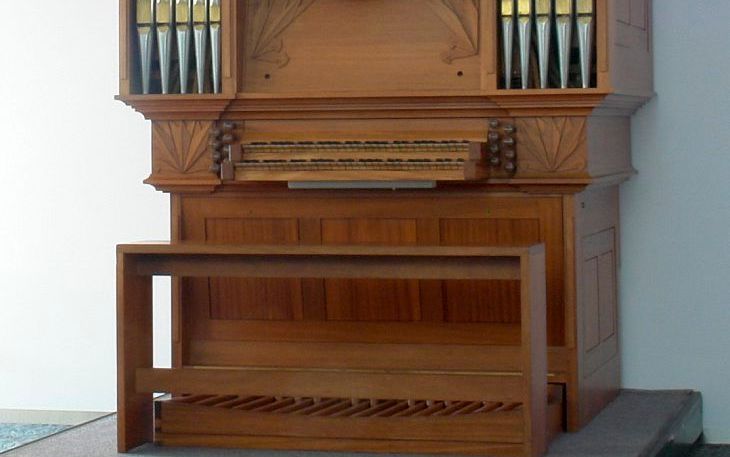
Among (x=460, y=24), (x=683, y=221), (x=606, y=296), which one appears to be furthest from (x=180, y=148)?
(x=683, y=221)

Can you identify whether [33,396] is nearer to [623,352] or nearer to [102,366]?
[102,366]

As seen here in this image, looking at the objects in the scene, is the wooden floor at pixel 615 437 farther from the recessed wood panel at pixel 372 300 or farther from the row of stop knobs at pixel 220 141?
the row of stop knobs at pixel 220 141

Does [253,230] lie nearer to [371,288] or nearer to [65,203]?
[371,288]

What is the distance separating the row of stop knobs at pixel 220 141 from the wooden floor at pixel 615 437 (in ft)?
3.31

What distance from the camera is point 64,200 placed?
6254 millimetres

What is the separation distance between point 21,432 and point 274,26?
2270 mm

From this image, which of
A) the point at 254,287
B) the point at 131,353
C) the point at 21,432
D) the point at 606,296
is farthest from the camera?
the point at 21,432

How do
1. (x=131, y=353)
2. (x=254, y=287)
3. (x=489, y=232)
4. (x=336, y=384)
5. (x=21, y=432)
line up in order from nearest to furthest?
(x=336, y=384)
(x=131, y=353)
(x=489, y=232)
(x=254, y=287)
(x=21, y=432)

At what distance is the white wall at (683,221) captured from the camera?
17.7 ft

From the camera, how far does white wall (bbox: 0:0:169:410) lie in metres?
6.17

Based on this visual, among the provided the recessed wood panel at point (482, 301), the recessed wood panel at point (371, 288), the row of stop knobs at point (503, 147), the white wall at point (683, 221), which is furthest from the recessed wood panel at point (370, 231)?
the white wall at point (683, 221)

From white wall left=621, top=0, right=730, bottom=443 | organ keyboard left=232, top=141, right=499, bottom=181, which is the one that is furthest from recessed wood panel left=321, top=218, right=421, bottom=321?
white wall left=621, top=0, right=730, bottom=443

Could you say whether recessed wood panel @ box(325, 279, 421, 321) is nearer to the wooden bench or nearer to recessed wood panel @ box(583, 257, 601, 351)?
the wooden bench

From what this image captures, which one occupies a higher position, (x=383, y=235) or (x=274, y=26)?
(x=274, y=26)
